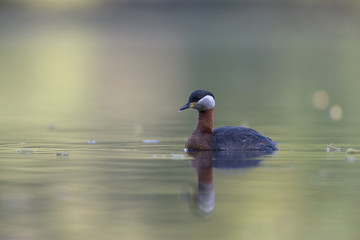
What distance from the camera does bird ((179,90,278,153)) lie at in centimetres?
1405

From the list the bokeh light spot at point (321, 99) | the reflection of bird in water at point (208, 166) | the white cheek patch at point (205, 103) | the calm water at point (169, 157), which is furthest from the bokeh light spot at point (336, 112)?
the reflection of bird in water at point (208, 166)

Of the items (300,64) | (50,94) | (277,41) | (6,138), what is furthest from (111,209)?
(277,41)

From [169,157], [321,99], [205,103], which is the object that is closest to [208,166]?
[169,157]

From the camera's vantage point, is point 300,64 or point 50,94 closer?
point 50,94

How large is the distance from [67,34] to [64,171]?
80.3 metres

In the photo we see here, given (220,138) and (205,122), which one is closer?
(220,138)

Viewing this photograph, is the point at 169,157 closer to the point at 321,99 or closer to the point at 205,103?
the point at 205,103

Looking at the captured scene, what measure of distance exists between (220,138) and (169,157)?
1074mm

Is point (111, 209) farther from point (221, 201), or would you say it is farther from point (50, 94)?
point (50, 94)

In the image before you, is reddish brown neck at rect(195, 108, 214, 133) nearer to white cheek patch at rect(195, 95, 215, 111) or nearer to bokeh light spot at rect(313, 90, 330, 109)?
white cheek patch at rect(195, 95, 215, 111)

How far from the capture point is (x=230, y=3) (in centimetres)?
9431

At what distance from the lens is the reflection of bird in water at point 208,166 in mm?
9500

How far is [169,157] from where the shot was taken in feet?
44.2

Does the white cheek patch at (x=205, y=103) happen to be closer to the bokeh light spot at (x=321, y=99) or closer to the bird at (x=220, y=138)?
the bird at (x=220, y=138)
